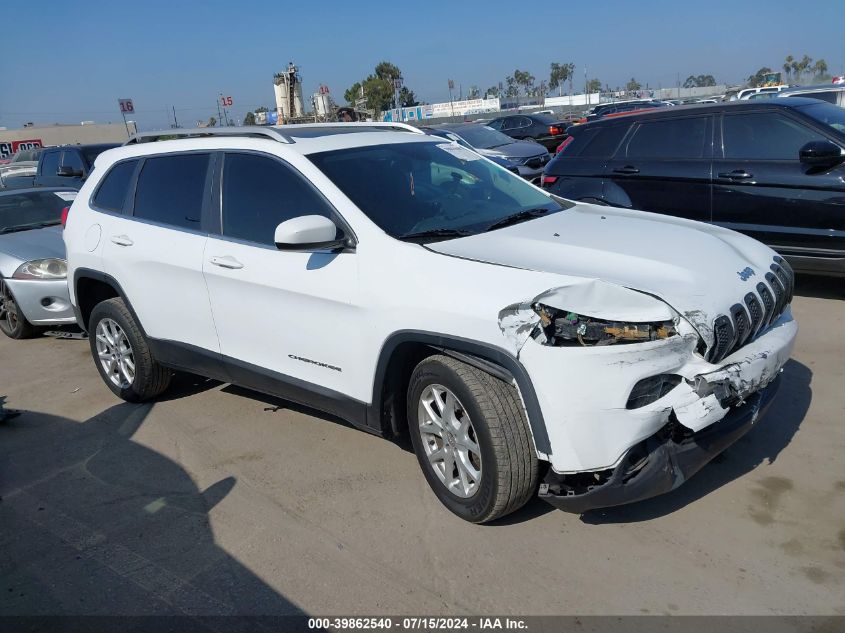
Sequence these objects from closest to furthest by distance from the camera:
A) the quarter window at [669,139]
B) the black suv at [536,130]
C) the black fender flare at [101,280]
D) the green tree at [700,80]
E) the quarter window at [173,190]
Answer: the quarter window at [173,190] < the black fender flare at [101,280] < the quarter window at [669,139] < the black suv at [536,130] < the green tree at [700,80]

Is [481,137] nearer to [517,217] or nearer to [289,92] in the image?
[517,217]

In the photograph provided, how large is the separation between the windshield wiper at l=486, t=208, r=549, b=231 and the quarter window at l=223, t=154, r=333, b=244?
900 mm

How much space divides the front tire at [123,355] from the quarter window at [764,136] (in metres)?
5.30

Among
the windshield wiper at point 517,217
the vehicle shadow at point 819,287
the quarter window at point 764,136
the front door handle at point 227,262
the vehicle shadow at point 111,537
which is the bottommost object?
the vehicle shadow at point 111,537

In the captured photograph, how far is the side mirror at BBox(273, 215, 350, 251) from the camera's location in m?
3.47

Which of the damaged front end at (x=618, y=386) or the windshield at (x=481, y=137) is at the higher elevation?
the windshield at (x=481, y=137)

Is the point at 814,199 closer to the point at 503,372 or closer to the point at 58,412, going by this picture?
the point at 503,372

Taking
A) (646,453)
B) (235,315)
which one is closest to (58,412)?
(235,315)

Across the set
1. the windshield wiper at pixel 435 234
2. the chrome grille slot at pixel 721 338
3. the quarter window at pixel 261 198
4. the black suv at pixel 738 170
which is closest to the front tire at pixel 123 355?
the quarter window at pixel 261 198

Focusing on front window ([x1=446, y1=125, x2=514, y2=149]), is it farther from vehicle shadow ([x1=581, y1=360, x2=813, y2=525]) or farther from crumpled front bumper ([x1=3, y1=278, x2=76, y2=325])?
vehicle shadow ([x1=581, y1=360, x2=813, y2=525])

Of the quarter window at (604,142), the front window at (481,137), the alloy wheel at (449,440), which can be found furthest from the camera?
the front window at (481,137)

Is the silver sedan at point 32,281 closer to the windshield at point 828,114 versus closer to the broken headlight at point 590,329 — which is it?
the broken headlight at point 590,329

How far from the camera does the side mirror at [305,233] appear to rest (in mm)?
3473

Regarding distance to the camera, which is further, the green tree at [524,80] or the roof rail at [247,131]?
the green tree at [524,80]
